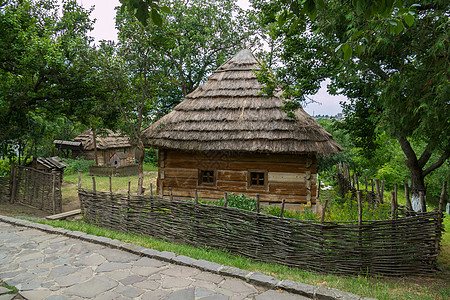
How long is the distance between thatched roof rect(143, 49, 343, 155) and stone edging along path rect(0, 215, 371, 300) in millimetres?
4355

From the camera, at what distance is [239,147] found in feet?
29.6

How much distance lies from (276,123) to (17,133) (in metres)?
9.49

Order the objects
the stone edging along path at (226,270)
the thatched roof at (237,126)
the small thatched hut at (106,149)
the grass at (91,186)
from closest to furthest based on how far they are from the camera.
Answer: the stone edging along path at (226,270) → the thatched roof at (237,126) → the grass at (91,186) → the small thatched hut at (106,149)

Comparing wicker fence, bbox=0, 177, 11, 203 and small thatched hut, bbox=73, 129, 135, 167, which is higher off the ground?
small thatched hut, bbox=73, 129, 135, 167

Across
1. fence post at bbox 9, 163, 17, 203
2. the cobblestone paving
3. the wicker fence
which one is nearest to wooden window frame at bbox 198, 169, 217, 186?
the cobblestone paving

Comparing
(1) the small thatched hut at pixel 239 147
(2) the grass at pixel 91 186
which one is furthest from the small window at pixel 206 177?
(2) the grass at pixel 91 186

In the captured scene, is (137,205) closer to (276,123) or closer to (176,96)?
(276,123)

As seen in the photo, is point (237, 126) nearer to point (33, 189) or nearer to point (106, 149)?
point (33, 189)

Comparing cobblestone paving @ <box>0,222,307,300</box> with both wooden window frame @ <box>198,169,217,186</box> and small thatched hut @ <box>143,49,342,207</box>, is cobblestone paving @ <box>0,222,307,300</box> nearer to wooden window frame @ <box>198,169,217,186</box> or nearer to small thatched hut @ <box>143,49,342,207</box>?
small thatched hut @ <box>143,49,342,207</box>

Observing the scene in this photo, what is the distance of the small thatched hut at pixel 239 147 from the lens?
903cm

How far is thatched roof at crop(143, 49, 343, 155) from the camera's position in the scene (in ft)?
29.2

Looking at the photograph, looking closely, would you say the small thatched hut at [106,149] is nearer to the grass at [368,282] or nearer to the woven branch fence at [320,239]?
the woven branch fence at [320,239]

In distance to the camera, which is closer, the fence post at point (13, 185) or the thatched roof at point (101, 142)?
the fence post at point (13, 185)

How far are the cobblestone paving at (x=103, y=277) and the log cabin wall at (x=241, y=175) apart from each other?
495cm
